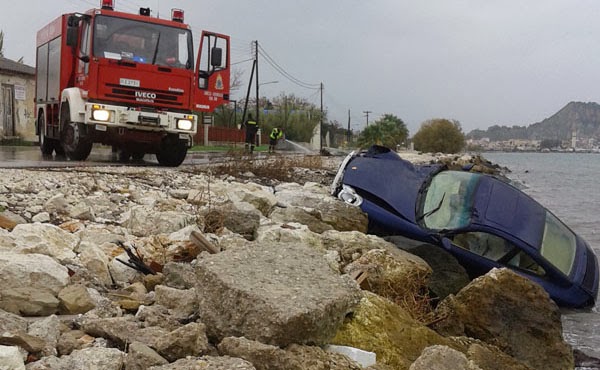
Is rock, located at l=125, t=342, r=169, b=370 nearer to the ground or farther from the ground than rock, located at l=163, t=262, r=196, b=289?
nearer to the ground

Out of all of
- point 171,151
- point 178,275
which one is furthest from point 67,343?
point 171,151

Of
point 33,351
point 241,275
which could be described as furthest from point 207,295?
point 33,351

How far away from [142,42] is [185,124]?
6.23 feet

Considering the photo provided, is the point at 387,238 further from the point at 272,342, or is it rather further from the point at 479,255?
the point at 272,342

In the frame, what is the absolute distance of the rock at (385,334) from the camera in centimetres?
406

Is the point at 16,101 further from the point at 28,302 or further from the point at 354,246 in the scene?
the point at 28,302

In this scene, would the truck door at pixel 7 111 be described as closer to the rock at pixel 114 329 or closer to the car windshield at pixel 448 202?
the car windshield at pixel 448 202

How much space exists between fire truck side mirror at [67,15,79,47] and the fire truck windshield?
0.55 metres

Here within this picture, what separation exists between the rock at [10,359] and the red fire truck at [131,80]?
427 inches

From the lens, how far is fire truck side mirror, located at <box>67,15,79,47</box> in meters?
13.3

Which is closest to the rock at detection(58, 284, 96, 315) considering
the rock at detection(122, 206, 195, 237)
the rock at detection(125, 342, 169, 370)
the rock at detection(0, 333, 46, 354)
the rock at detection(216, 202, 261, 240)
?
the rock at detection(0, 333, 46, 354)

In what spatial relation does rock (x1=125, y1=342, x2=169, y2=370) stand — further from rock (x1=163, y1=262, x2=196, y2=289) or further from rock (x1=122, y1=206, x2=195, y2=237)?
rock (x1=122, y1=206, x2=195, y2=237)

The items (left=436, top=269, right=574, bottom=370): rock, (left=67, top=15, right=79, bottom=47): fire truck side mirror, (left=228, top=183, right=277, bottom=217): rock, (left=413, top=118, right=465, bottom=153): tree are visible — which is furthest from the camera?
(left=413, top=118, right=465, bottom=153): tree

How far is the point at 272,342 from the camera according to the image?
344cm
